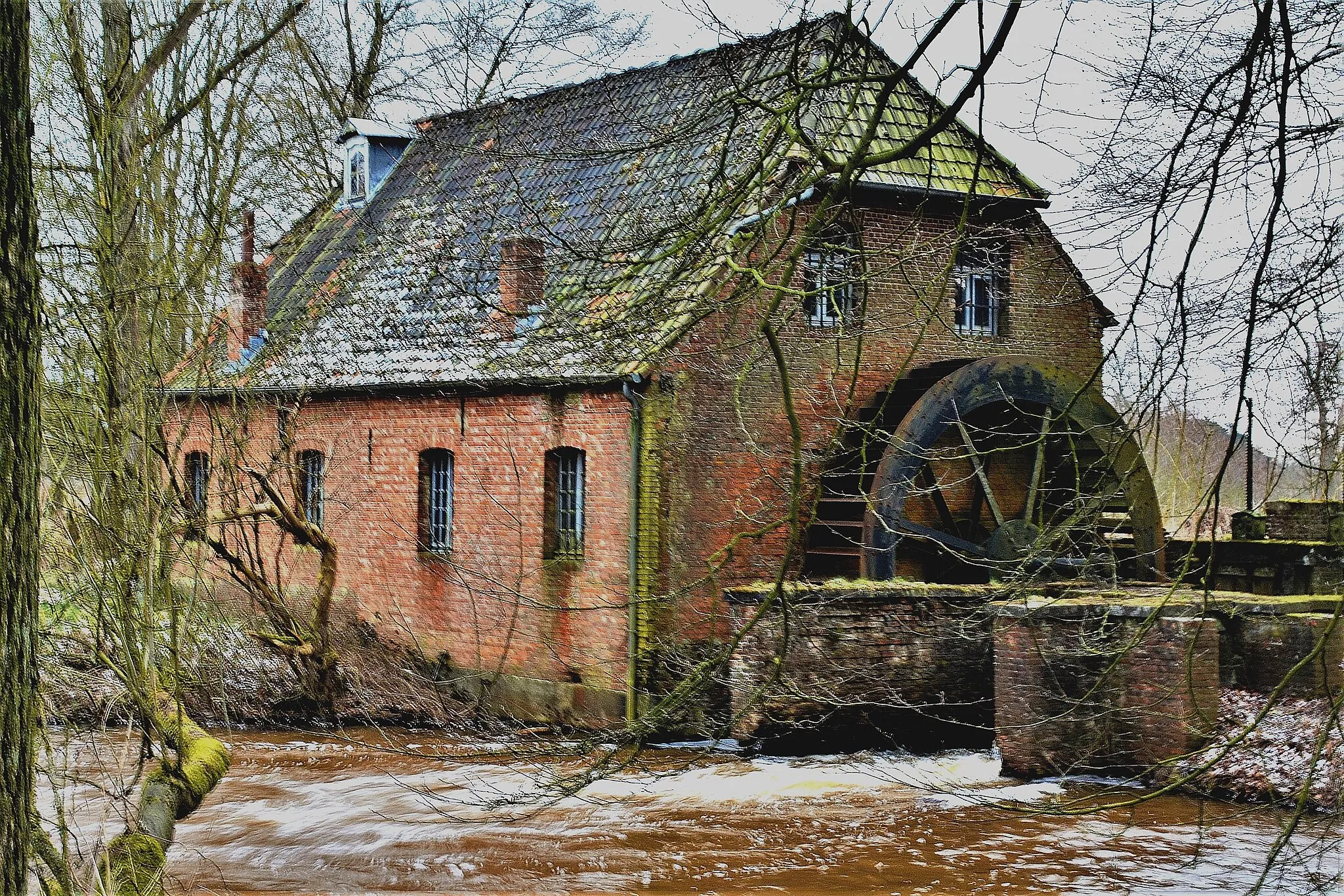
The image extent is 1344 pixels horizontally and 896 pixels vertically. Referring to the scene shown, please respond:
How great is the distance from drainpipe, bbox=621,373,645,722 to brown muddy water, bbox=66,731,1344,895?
93cm

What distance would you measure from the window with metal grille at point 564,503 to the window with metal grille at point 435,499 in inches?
76.2

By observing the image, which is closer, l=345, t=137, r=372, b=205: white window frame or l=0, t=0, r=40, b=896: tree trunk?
l=0, t=0, r=40, b=896: tree trunk

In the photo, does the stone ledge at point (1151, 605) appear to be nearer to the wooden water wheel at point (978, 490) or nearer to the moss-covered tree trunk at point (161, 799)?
the wooden water wheel at point (978, 490)

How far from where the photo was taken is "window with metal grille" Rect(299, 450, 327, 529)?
18.3 meters

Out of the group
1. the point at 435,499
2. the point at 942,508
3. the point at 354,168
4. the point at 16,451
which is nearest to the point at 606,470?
the point at 435,499

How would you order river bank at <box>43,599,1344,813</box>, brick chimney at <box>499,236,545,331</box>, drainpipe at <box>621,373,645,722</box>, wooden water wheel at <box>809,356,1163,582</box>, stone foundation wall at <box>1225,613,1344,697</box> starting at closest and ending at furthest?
brick chimney at <box>499,236,545,331</box>
river bank at <box>43,599,1344,813</box>
stone foundation wall at <box>1225,613,1344,697</box>
drainpipe at <box>621,373,645,722</box>
wooden water wheel at <box>809,356,1163,582</box>

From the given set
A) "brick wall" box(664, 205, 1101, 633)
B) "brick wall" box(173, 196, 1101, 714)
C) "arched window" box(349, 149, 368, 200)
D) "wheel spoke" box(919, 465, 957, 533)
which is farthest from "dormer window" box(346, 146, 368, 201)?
"wheel spoke" box(919, 465, 957, 533)

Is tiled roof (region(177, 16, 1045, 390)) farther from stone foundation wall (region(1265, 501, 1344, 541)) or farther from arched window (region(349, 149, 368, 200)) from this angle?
stone foundation wall (region(1265, 501, 1344, 541))

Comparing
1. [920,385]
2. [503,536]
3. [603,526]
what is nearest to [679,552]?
[603,526]

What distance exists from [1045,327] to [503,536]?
24.1 feet

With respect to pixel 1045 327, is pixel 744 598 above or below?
below

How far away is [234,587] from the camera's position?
1753 centimetres

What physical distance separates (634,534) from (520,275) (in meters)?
3.04

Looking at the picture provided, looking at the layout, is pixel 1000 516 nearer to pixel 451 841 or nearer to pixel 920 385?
pixel 920 385
